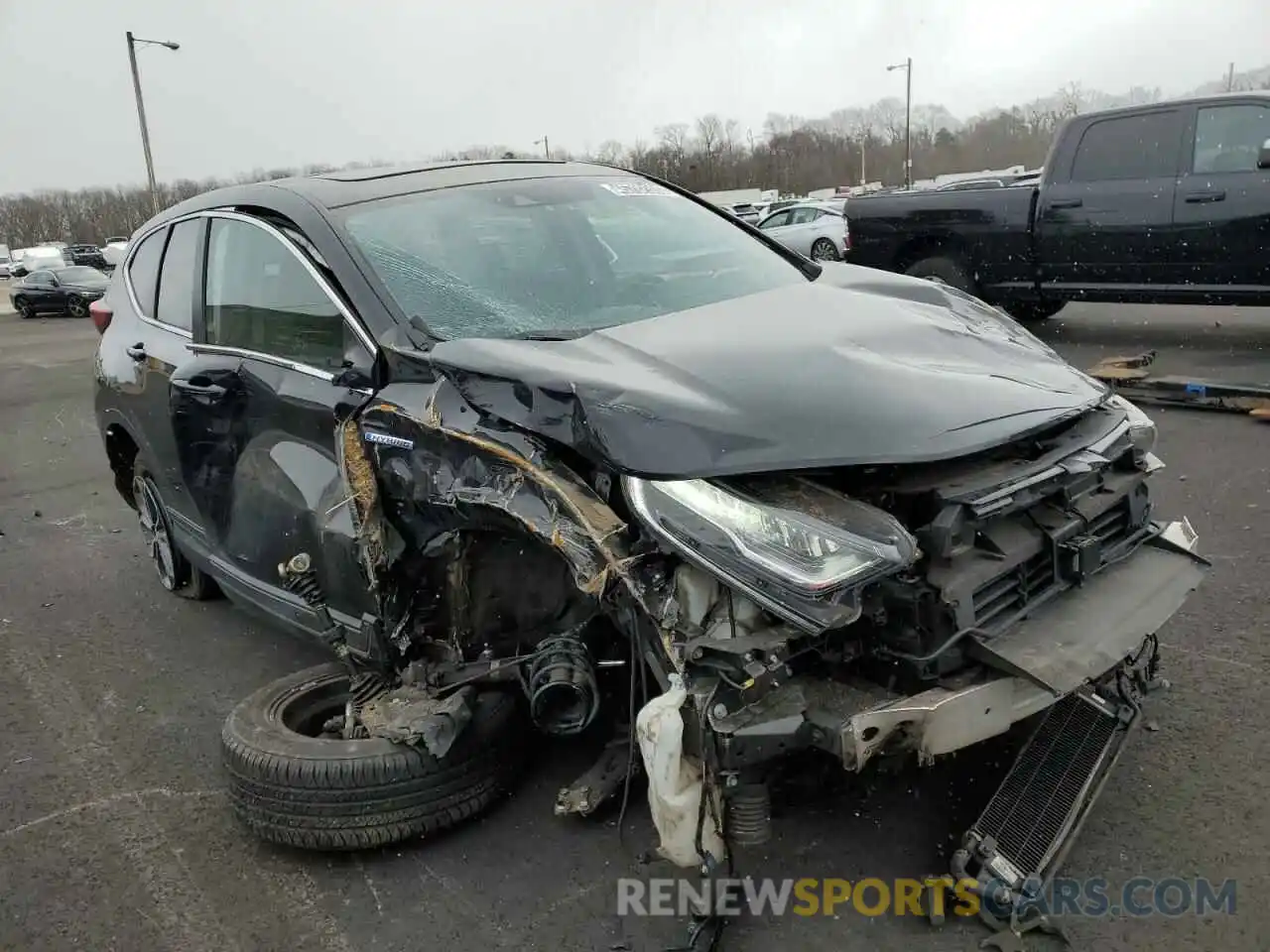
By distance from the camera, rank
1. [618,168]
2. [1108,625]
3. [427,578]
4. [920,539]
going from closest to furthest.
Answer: [920,539], [1108,625], [427,578], [618,168]

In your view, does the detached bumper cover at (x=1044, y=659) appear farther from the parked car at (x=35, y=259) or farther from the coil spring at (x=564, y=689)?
the parked car at (x=35, y=259)

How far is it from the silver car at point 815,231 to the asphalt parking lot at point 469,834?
15.8 m

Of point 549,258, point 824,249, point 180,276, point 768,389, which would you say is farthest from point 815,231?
point 768,389

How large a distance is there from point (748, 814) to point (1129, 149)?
8427 millimetres

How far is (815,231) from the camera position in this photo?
1995cm

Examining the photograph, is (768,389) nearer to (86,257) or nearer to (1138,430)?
(1138,430)

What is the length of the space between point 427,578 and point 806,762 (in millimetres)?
1282

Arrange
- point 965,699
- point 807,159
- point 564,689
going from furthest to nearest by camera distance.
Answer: point 807,159
point 564,689
point 965,699

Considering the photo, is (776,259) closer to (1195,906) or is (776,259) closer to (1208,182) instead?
(1195,906)

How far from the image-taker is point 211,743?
11.7 ft

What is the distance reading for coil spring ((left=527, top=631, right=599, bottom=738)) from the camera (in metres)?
2.60

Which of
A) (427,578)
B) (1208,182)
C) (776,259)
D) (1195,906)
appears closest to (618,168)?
(776,259)

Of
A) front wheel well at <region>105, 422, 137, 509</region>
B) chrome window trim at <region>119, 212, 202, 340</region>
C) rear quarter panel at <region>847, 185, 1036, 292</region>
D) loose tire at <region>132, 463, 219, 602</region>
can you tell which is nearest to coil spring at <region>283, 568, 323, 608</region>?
chrome window trim at <region>119, 212, 202, 340</region>

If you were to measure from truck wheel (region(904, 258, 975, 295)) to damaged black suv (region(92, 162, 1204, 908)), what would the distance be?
20.4 feet
